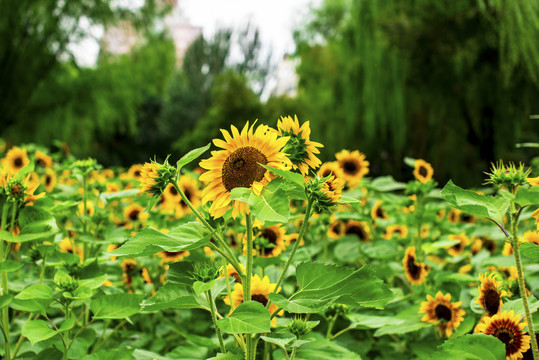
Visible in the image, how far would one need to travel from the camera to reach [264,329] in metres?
0.49

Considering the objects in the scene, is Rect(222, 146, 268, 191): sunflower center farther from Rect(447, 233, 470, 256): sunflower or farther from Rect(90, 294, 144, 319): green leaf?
Rect(447, 233, 470, 256): sunflower

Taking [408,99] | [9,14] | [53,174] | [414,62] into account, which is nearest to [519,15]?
[414,62]

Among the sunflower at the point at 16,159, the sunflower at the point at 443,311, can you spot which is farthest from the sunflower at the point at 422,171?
the sunflower at the point at 16,159

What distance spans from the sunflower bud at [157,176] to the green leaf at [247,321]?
185mm

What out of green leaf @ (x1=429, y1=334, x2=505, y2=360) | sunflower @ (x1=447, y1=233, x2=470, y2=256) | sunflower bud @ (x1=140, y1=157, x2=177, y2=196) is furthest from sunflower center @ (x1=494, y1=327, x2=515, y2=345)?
sunflower @ (x1=447, y1=233, x2=470, y2=256)

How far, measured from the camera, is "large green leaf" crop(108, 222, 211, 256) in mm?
503

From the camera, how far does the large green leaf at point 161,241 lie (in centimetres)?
50

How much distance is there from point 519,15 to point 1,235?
3.63 metres

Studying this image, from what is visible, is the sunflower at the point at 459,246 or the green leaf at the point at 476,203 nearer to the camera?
the green leaf at the point at 476,203

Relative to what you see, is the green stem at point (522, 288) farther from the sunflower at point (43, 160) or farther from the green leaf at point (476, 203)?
the sunflower at point (43, 160)

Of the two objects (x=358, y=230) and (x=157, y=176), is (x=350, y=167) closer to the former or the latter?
(x=358, y=230)

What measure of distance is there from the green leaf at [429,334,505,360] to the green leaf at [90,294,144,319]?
17.6 inches

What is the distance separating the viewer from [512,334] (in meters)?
0.64

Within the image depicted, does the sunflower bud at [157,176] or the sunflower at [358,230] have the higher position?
the sunflower bud at [157,176]
